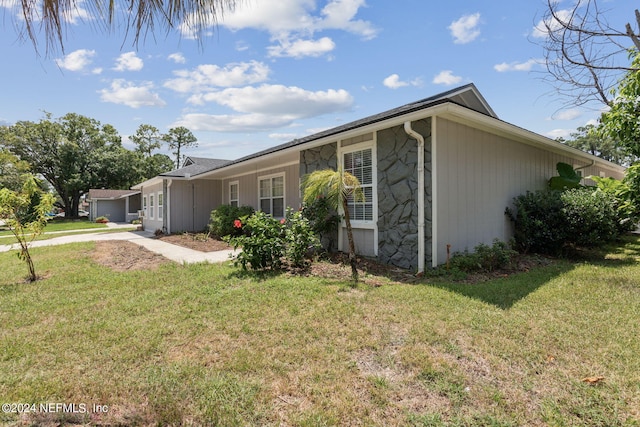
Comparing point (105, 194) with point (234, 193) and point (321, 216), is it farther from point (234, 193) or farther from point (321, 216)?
point (321, 216)

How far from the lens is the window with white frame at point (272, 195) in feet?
35.8

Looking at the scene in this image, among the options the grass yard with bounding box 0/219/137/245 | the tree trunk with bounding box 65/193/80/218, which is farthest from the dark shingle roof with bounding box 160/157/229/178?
the tree trunk with bounding box 65/193/80/218

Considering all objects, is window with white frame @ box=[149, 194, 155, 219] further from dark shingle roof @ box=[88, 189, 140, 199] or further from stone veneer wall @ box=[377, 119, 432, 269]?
stone veneer wall @ box=[377, 119, 432, 269]

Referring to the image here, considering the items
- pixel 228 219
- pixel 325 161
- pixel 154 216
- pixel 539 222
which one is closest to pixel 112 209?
pixel 154 216

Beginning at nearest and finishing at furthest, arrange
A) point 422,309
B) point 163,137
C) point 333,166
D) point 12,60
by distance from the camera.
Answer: point 12,60, point 422,309, point 333,166, point 163,137

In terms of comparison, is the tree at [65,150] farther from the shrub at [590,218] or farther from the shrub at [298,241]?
the shrub at [590,218]

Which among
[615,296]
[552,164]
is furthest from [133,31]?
[552,164]

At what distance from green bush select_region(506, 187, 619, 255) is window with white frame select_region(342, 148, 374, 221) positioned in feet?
11.9

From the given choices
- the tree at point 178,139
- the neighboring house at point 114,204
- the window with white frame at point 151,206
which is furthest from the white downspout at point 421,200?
the tree at point 178,139

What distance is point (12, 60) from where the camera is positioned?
168 cm

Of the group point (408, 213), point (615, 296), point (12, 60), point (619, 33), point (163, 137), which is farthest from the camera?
point (163, 137)

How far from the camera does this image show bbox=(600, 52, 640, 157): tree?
6.14m

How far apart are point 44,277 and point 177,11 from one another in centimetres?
718

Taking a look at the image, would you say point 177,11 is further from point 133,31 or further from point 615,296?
point 615,296
